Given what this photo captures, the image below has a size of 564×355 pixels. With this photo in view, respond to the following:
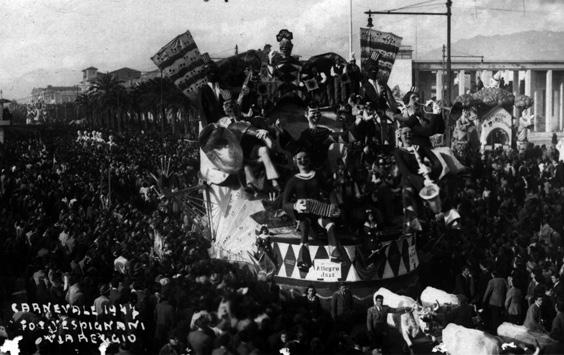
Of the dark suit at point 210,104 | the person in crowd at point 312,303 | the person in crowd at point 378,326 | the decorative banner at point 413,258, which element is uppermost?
the dark suit at point 210,104

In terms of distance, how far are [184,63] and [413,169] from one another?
16.3ft

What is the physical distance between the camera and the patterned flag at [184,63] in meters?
12.8

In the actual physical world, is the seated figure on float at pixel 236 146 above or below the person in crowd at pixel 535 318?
above

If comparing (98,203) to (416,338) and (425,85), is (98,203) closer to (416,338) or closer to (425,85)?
(416,338)

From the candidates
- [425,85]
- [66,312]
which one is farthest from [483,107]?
[425,85]

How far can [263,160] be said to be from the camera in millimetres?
11648

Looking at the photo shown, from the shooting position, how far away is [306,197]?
1090 centimetres

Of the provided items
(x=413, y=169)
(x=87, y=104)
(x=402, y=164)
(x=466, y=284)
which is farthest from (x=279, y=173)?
(x=87, y=104)

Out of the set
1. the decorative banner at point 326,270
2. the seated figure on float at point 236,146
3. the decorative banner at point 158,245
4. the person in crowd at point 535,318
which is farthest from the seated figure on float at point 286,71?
the person in crowd at point 535,318

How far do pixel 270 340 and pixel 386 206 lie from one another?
4.17m

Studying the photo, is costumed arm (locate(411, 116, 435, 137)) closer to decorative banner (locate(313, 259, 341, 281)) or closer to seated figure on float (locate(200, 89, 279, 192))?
seated figure on float (locate(200, 89, 279, 192))

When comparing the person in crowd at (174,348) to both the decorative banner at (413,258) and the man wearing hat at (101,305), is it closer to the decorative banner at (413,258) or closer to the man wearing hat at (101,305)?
the man wearing hat at (101,305)

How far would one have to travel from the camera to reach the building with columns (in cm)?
4503

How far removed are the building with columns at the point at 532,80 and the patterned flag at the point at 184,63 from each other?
3052 centimetres
